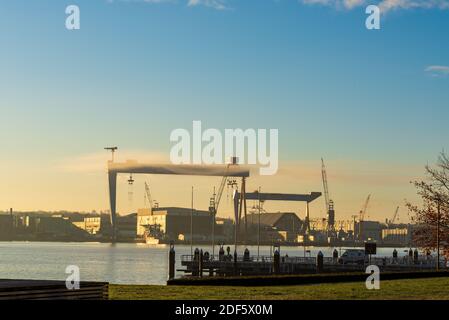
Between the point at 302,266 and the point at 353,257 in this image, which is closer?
the point at 302,266

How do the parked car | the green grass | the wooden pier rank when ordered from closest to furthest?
the green grass < the wooden pier < the parked car

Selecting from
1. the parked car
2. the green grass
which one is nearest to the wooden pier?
the parked car

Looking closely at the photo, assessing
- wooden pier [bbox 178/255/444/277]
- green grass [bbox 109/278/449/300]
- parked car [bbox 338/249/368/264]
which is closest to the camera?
green grass [bbox 109/278/449/300]

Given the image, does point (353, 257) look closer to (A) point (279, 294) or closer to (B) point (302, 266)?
(B) point (302, 266)

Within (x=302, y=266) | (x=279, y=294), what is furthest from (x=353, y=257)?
(x=279, y=294)

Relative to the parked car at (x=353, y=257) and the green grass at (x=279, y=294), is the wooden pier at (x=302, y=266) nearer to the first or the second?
the parked car at (x=353, y=257)

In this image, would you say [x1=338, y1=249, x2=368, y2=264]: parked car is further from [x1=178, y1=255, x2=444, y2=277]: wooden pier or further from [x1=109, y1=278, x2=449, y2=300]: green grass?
[x1=109, y1=278, x2=449, y2=300]: green grass

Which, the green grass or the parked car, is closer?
the green grass

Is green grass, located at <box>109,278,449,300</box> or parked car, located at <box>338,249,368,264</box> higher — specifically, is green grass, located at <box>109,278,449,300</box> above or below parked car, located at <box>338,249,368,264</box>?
above

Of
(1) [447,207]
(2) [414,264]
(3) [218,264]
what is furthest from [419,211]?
(3) [218,264]

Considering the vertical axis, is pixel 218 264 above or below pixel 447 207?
below
